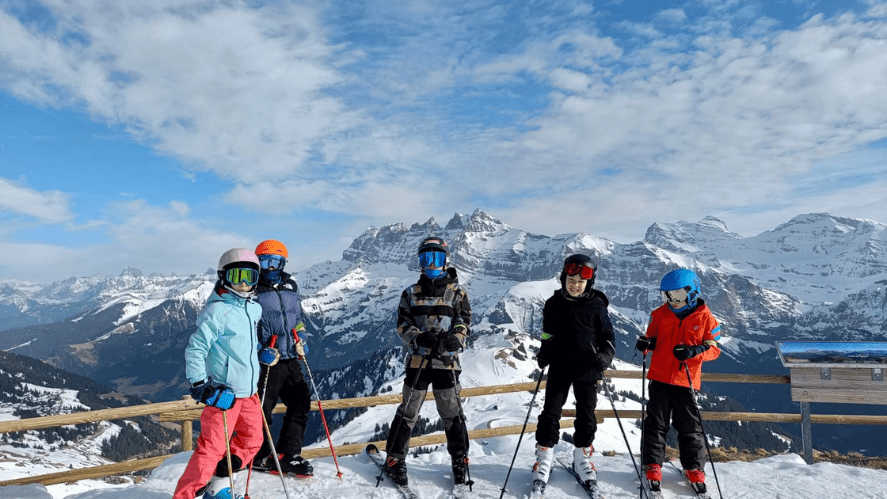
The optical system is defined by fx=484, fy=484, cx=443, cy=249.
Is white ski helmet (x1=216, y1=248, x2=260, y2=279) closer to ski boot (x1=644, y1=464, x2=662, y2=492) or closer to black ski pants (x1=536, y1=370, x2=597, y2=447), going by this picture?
black ski pants (x1=536, y1=370, x2=597, y2=447)

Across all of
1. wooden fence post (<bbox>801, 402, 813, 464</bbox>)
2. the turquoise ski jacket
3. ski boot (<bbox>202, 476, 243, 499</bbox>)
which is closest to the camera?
the turquoise ski jacket

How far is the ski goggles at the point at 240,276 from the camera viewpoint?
17.1 feet

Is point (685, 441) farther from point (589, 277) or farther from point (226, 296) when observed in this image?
point (226, 296)

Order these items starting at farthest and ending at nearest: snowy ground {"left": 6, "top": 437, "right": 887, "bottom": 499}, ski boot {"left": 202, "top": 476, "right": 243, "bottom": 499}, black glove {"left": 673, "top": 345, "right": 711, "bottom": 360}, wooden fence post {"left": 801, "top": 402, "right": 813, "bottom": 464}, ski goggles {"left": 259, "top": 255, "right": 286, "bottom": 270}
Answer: wooden fence post {"left": 801, "top": 402, "right": 813, "bottom": 464}
ski goggles {"left": 259, "top": 255, "right": 286, "bottom": 270}
snowy ground {"left": 6, "top": 437, "right": 887, "bottom": 499}
black glove {"left": 673, "top": 345, "right": 711, "bottom": 360}
ski boot {"left": 202, "top": 476, "right": 243, "bottom": 499}

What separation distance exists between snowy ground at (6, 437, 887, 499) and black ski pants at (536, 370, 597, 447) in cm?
63

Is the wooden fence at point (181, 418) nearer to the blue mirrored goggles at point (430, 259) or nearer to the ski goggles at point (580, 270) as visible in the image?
the ski goggles at point (580, 270)

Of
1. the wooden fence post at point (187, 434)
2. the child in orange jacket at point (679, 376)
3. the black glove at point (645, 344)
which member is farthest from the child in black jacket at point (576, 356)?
the wooden fence post at point (187, 434)

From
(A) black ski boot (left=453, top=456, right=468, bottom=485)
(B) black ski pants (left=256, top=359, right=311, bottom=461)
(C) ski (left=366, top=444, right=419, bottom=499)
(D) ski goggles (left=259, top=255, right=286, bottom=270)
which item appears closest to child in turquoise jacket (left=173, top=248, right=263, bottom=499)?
(B) black ski pants (left=256, top=359, right=311, bottom=461)

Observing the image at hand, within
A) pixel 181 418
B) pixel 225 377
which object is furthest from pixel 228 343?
pixel 181 418

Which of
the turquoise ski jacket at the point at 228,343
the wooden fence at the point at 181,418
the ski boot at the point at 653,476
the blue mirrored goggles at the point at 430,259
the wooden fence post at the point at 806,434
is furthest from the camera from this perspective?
the wooden fence post at the point at 806,434

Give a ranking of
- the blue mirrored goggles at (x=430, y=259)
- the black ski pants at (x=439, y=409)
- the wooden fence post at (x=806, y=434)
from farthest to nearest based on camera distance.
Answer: the wooden fence post at (x=806, y=434)
the blue mirrored goggles at (x=430, y=259)
the black ski pants at (x=439, y=409)

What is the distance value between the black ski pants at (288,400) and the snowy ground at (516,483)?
383 millimetres

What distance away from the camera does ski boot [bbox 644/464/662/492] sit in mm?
5898

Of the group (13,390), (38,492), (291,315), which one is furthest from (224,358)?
(13,390)
